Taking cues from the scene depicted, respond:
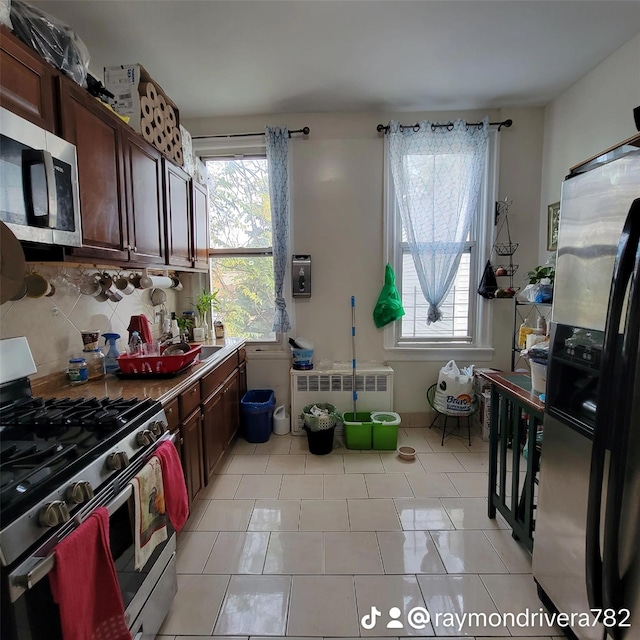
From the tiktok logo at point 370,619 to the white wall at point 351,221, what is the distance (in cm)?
197

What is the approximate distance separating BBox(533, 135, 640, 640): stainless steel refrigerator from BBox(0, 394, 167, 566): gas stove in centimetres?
149

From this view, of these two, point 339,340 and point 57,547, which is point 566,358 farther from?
point 339,340

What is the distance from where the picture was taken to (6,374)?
4.50 feet

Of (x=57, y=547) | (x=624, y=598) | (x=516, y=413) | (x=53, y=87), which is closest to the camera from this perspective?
(x=57, y=547)

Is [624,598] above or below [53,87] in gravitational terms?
below

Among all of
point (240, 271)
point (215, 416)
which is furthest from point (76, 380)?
point (240, 271)

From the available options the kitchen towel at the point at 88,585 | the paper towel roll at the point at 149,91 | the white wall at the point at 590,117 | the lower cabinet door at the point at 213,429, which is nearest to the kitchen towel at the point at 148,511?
the kitchen towel at the point at 88,585

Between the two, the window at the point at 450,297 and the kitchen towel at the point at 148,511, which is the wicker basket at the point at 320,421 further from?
the kitchen towel at the point at 148,511

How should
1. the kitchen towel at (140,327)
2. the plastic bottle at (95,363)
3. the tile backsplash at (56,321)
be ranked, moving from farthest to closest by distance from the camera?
the kitchen towel at (140,327), the plastic bottle at (95,363), the tile backsplash at (56,321)

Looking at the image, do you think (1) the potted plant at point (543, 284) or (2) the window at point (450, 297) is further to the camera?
(2) the window at point (450, 297)

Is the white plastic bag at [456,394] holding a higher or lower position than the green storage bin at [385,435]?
higher

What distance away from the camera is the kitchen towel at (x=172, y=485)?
1332 mm

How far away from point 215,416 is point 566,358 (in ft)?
6.62

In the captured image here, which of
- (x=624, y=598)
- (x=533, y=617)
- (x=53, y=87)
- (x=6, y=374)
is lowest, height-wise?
(x=533, y=617)
